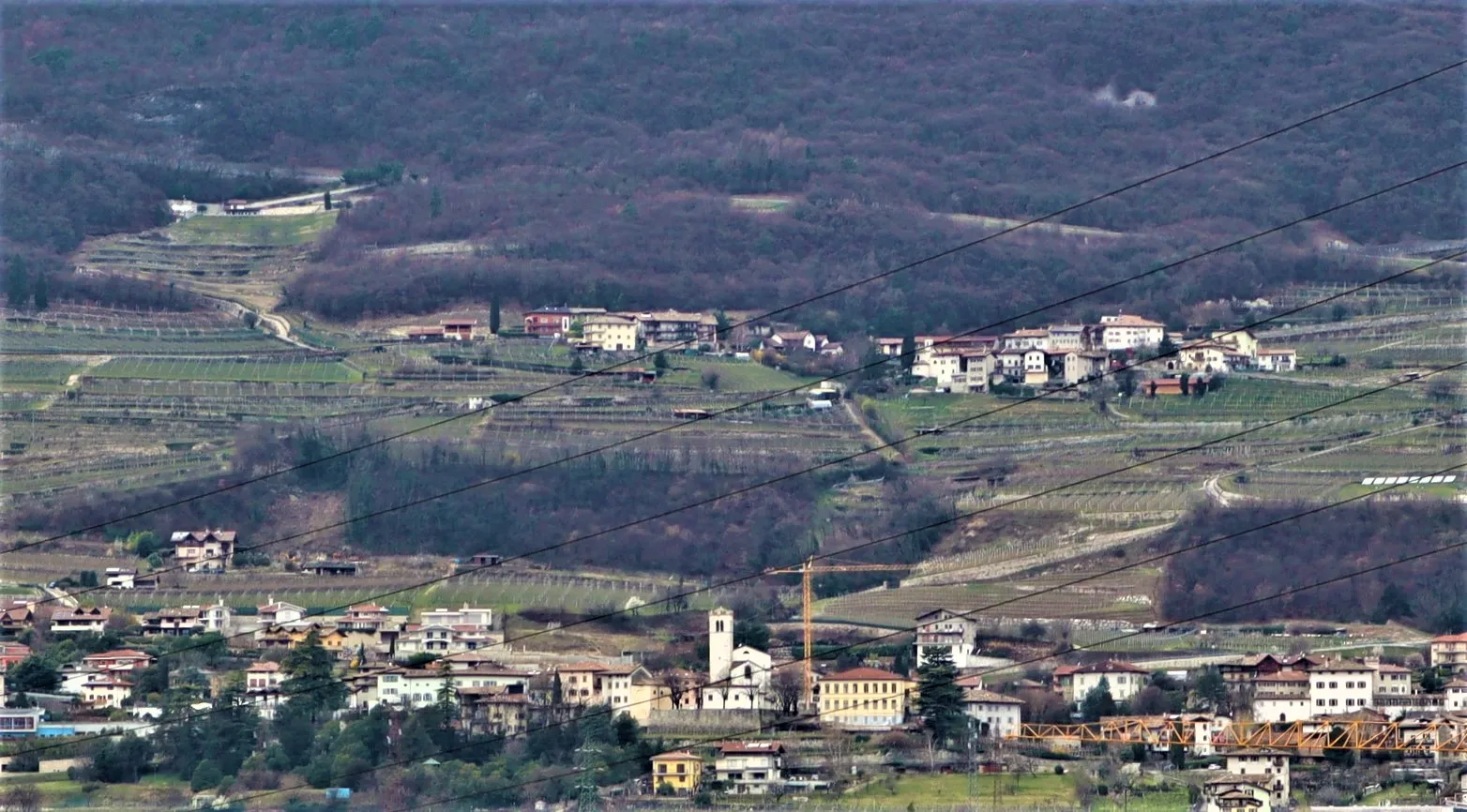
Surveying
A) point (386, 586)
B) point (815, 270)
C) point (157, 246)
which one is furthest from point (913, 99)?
point (386, 586)

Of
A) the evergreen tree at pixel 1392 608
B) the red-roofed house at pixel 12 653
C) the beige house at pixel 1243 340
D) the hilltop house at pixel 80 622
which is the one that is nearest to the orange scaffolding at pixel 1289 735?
the evergreen tree at pixel 1392 608

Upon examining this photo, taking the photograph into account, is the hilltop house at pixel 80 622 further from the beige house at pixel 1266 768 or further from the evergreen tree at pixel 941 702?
the beige house at pixel 1266 768

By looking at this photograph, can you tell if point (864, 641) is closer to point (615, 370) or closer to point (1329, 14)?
point (615, 370)

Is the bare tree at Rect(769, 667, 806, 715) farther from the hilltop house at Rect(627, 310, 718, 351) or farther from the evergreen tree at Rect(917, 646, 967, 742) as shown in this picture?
the hilltop house at Rect(627, 310, 718, 351)

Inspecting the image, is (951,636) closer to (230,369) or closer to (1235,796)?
(1235,796)

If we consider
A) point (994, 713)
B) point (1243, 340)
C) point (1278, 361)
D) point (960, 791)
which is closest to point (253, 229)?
point (1243, 340)

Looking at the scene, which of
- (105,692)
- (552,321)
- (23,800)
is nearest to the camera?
(23,800)
